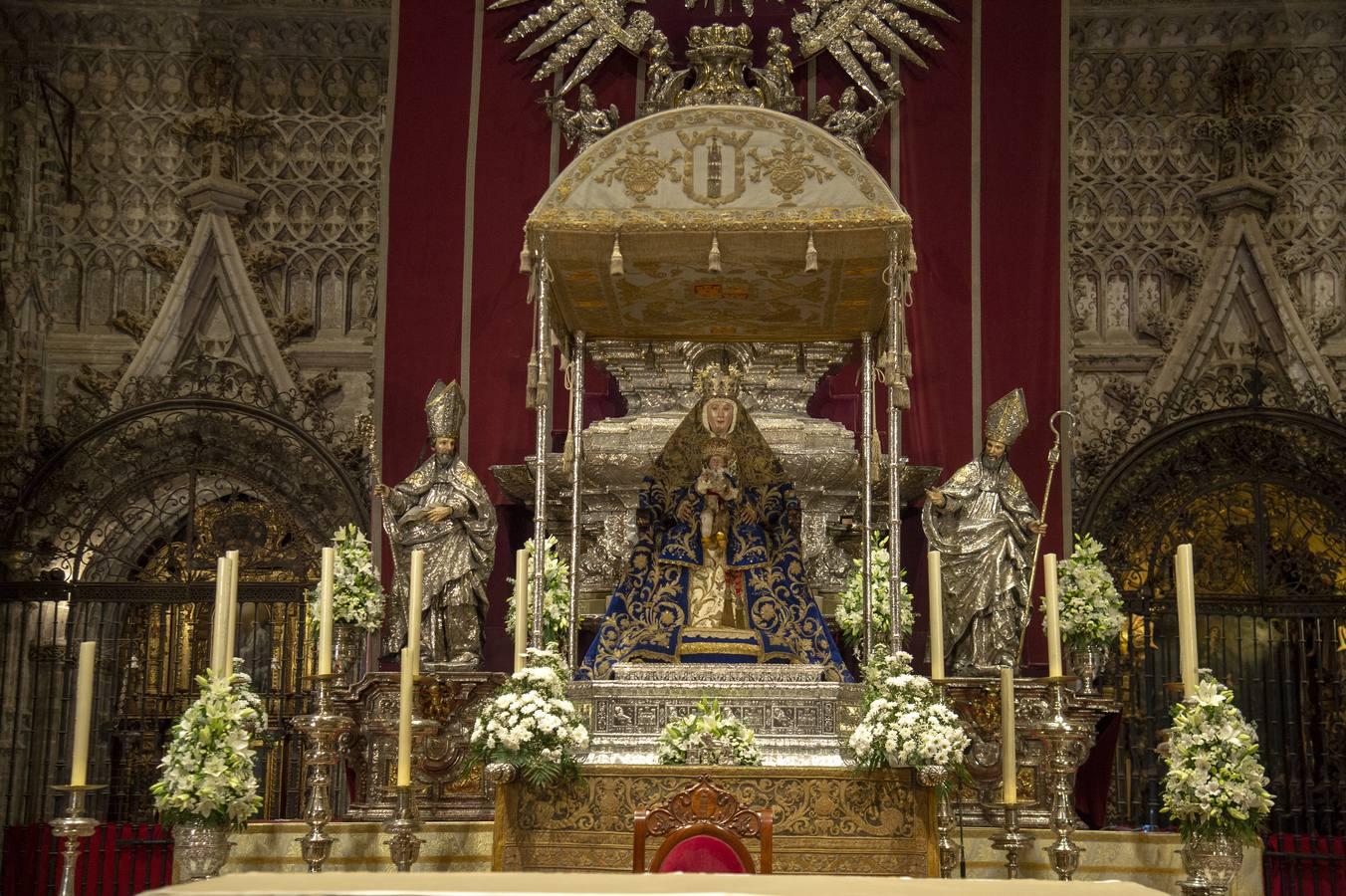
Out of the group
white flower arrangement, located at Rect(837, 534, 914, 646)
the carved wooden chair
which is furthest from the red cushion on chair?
white flower arrangement, located at Rect(837, 534, 914, 646)

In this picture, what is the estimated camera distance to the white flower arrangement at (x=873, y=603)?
10344 millimetres

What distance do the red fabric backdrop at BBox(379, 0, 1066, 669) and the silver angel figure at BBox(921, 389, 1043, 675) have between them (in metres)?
1.17

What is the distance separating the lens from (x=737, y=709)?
882 centimetres

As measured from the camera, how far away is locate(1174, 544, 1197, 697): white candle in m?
6.74

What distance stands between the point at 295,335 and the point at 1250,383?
798 centimetres

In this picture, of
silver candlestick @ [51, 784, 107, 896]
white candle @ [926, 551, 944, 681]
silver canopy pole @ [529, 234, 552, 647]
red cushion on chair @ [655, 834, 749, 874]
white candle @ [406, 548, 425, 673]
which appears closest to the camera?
red cushion on chair @ [655, 834, 749, 874]

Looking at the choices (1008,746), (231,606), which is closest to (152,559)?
(231,606)

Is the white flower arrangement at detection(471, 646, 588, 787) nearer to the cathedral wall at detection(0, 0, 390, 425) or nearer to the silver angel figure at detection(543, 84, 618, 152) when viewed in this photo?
the silver angel figure at detection(543, 84, 618, 152)

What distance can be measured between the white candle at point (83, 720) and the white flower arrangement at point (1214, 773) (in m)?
4.48

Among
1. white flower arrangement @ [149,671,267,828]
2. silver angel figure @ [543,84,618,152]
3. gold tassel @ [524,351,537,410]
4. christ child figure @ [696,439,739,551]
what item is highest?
silver angel figure @ [543,84,618,152]

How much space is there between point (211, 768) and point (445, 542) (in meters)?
4.31

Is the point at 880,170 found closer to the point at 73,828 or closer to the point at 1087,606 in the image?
the point at 1087,606

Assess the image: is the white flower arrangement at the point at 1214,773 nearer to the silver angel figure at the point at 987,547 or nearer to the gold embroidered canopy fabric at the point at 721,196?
the gold embroidered canopy fabric at the point at 721,196

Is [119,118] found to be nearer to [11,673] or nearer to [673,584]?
[11,673]
